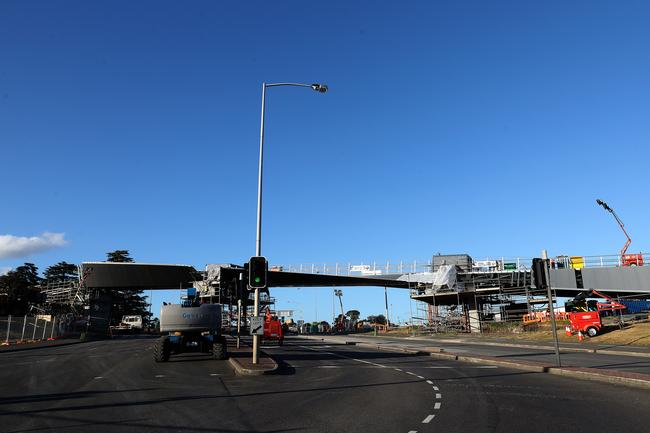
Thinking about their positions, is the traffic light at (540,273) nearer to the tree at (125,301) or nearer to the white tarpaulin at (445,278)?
the white tarpaulin at (445,278)

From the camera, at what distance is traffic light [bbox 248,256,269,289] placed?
17.4 m

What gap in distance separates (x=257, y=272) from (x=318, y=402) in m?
7.74

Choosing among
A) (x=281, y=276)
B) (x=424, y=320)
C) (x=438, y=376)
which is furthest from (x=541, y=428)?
(x=281, y=276)

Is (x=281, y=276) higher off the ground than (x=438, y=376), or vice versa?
(x=281, y=276)

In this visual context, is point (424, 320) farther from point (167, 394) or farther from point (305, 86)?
point (167, 394)

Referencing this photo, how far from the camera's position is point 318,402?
34.4ft

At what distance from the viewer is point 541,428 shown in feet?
25.5

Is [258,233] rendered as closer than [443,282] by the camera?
Yes

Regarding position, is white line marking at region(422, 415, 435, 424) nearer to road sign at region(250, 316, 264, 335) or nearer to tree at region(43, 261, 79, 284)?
road sign at region(250, 316, 264, 335)

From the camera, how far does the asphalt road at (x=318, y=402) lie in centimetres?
811

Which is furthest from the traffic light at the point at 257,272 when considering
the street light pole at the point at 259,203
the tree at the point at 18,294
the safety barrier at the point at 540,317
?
the tree at the point at 18,294

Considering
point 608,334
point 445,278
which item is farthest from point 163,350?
point 445,278

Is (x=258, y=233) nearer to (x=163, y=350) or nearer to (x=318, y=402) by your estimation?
(x=163, y=350)

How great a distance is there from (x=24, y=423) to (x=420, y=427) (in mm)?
6701
